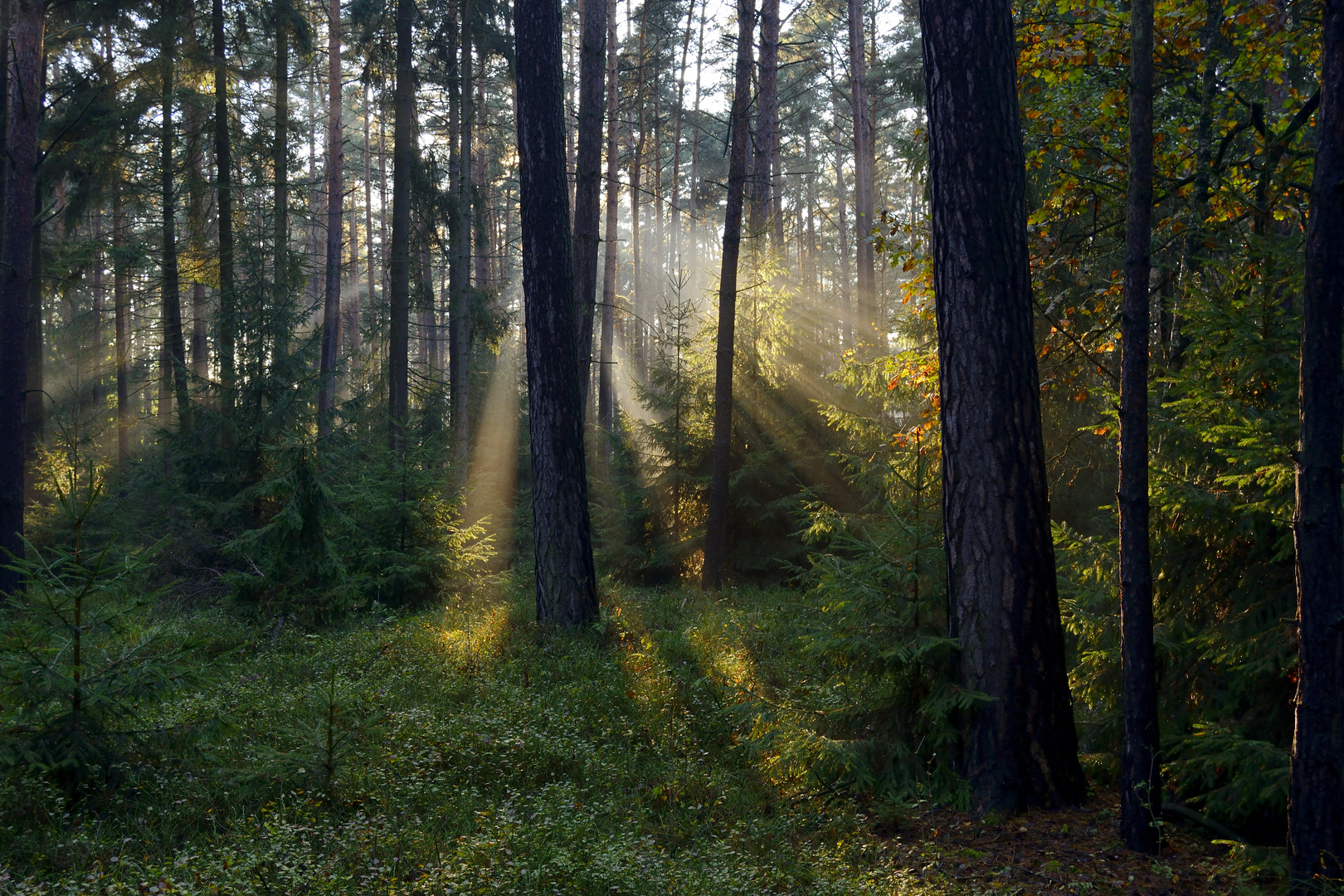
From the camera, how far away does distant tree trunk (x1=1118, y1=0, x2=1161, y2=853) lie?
409 centimetres

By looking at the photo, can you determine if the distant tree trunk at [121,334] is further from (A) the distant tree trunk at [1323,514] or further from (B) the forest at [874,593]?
(A) the distant tree trunk at [1323,514]

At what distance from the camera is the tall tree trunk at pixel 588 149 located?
41.3 ft

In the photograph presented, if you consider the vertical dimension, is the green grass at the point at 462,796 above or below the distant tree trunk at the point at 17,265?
below

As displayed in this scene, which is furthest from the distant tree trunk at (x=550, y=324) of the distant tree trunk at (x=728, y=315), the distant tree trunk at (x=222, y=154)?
the distant tree trunk at (x=222, y=154)

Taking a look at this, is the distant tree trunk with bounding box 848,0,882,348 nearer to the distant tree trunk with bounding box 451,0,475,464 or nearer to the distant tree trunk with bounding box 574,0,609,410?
the distant tree trunk with bounding box 574,0,609,410

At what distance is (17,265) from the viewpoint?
1109 centimetres

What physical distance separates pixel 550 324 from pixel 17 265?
8.39 meters

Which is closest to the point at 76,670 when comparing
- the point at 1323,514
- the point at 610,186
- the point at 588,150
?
the point at 1323,514

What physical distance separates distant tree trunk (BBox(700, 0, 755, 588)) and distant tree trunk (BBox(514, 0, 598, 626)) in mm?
4075

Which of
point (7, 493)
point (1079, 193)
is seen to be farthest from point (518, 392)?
point (1079, 193)

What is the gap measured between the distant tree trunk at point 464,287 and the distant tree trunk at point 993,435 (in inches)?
611

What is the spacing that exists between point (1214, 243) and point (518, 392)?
76.2ft

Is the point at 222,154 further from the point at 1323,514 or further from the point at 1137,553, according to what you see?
the point at 1323,514

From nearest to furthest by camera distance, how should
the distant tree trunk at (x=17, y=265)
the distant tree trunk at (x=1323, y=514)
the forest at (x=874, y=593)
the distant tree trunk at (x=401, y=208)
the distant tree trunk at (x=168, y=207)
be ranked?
the distant tree trunk at (x=1323, y=514)
the forest at (x=874, y=593)
the distant tree trunk at (x=17, y=265)
the distant tree trunk at (x=168, y=207)
the distant tree trunk at (x=401, y=208)
